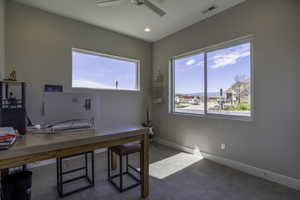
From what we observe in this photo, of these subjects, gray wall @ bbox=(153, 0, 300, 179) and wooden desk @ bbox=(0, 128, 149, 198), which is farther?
gray wall @ bbox=(153, 0, 300, 179)

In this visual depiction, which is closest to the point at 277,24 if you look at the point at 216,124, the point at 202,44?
the point at 202,44

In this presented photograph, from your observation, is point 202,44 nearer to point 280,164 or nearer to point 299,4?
point 299,4

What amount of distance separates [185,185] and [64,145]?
1798 millimetres

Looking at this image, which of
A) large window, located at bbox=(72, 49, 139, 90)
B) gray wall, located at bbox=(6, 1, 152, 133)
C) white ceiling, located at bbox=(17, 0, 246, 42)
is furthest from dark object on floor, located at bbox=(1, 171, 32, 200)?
white ceiling, located at bbox=(17, 0, 246, 42)

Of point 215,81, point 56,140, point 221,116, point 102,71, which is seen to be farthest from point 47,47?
point 221,116

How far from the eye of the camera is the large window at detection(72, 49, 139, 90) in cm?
344

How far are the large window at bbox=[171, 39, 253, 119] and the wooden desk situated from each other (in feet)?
6.44

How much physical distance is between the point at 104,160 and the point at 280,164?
3097mm

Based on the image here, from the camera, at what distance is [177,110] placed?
404 centimetres

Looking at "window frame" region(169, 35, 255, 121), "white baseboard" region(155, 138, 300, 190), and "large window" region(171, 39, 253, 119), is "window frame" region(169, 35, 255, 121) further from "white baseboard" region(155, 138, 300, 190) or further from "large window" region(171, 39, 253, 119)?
"white baseboard" region(155, 138, 300, 190)

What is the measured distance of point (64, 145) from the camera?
53.2 inches

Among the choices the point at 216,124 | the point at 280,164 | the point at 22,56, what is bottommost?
the point at 280,164

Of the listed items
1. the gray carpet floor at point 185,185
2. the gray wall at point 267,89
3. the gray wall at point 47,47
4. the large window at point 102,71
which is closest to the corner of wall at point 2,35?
the gray wall at point 47,47

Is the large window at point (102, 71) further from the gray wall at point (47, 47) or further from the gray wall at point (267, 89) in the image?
the gray wall at point (267, 89)
